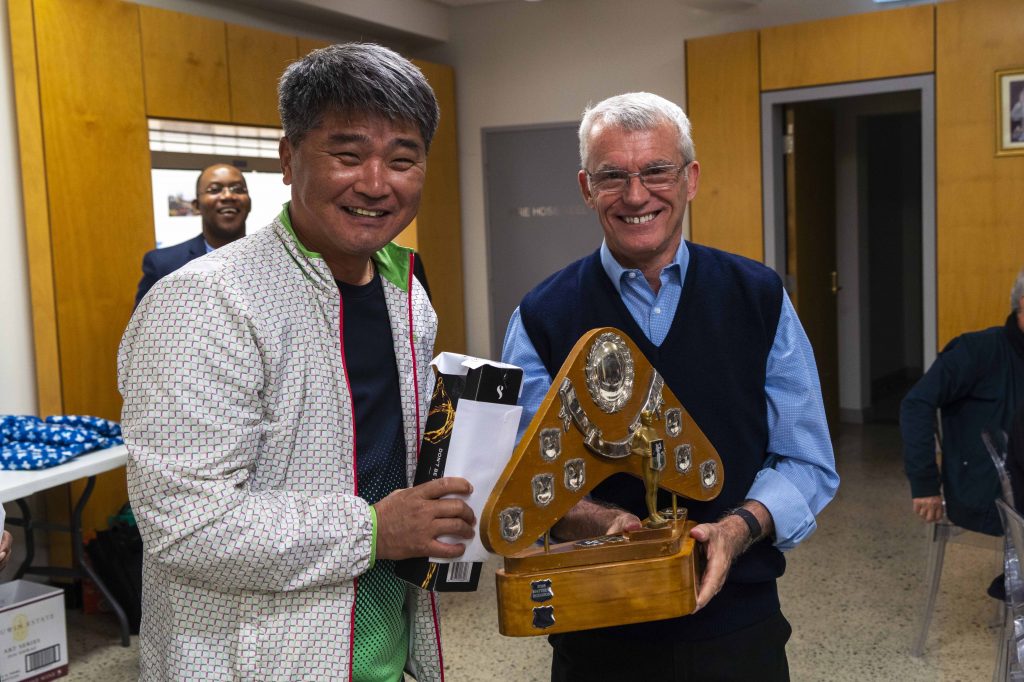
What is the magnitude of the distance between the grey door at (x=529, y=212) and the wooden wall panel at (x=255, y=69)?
2075 mm

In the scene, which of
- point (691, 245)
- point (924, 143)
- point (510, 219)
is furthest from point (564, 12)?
point (691, 245)

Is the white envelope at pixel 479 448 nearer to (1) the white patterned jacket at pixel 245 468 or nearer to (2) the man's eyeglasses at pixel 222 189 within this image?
(1) the white patterned jacket at pixel 245 468

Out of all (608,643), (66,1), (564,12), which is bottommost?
(608,643)

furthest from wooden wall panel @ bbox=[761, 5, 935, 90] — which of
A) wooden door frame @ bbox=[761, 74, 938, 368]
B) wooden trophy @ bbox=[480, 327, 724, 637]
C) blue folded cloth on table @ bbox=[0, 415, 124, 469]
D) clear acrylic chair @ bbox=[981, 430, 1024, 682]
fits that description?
wooden trophy @ bbox=[480, 327, 724, 637]

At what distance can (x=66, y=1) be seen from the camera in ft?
15.1

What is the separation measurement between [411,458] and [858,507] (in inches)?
183

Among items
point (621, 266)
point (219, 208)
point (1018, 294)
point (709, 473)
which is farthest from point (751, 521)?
point (219, 208)

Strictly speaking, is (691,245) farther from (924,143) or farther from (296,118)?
(924,143)

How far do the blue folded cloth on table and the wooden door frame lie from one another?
4170mm

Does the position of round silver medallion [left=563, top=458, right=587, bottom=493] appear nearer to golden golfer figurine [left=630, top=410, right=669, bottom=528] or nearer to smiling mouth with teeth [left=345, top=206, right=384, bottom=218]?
golden golfer figurine [left=630, top=410, right=669, bottom=528]

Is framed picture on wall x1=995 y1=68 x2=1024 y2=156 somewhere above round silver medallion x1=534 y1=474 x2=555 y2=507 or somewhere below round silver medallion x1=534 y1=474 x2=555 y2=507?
above

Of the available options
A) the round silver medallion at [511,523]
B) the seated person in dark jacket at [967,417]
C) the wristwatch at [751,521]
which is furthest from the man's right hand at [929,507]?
the round silver medallion at [511,523]

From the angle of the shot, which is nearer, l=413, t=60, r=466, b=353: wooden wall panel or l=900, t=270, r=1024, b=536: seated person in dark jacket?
l=900, t=270, r=1024, b=536: seated person in dark jacket

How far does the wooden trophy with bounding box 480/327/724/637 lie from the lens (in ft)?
4.06
